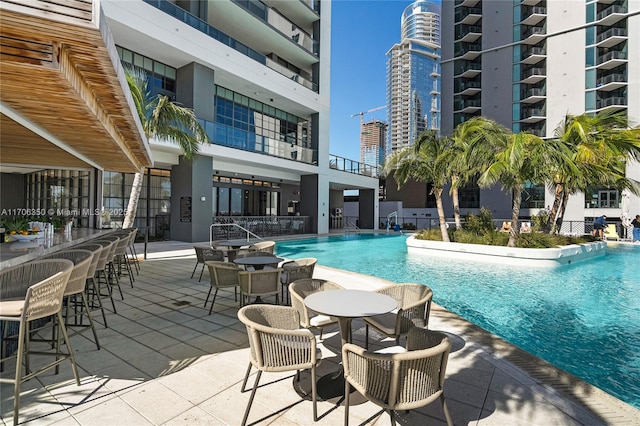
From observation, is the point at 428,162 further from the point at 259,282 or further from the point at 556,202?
the point at 259,282

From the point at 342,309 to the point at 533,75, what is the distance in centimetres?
3883

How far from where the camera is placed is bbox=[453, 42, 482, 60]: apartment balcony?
35894 millimetres

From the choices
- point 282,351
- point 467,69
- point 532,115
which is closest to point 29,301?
point 282,351

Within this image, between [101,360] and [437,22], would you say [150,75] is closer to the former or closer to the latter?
[101,360]

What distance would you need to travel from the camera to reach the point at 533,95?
106 ft

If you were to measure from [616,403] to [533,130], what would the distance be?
36356 mm

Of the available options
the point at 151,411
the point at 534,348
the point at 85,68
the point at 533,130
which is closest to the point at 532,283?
the point at 534,348

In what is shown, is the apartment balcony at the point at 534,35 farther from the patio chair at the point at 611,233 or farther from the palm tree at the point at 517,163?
the palm tree at the point at 517,163

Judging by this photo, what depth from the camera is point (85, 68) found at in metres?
2.80

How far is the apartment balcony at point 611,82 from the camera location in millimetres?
28016

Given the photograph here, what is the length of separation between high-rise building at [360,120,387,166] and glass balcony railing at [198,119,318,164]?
57417 millimetres

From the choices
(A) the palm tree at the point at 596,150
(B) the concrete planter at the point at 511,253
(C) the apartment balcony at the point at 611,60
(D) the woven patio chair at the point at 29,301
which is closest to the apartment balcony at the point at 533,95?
(C) the apartment balcony at the point at 611,60

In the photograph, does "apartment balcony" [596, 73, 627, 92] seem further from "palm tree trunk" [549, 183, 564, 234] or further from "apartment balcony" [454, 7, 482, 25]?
"palm tree trunk" [549, 183, 564, 234]

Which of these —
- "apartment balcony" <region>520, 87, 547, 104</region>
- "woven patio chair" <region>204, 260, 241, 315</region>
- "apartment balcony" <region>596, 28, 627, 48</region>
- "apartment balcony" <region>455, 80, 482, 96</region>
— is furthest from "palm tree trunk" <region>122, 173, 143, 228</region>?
"apartment balcony" <region>596, 28, 627, 48</region>
